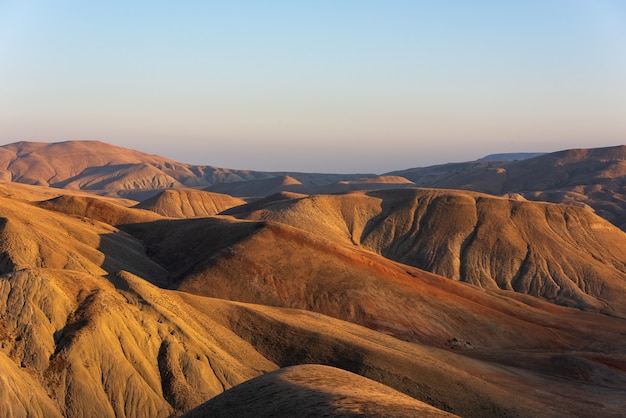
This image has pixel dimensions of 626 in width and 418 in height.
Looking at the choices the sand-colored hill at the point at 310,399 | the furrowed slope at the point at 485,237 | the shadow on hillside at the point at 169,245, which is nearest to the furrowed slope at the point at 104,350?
the sand-colored hill at the point at 310,399

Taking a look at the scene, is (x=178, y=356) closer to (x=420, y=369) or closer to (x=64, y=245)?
(x=420, y=369)

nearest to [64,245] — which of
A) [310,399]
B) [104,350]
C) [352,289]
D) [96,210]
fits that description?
[352,289]

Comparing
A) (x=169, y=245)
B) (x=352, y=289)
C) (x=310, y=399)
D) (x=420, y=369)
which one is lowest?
(x=352, y=289)

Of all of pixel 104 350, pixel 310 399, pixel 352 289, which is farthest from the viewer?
pixel 352 289

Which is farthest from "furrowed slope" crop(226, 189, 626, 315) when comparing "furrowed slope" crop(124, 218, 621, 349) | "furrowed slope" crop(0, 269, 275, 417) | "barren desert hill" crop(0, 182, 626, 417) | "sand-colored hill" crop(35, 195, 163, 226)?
"furrowed slope" crop(0, 269, 275, 417)

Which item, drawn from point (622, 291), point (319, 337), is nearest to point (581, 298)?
point (622, 291)

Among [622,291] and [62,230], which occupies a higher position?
[62,230]

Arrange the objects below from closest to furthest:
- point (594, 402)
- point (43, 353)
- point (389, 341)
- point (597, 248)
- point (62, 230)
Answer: point (43, 353) → point (594, 402) → point (389, 341) → point (62, 230) → point (597, 248)

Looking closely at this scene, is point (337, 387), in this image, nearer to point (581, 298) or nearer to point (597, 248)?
point (581, 298)
